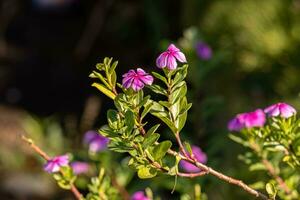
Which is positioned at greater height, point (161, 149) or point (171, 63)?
point (171, 63)

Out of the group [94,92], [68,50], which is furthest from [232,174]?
[68,50]

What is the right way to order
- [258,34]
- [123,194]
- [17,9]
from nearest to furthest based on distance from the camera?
[123,194] < [258,34] < [17,9]

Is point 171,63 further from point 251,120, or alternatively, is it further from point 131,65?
point 131,65

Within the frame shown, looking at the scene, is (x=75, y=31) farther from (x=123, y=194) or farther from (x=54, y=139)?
(x=123, y=194)

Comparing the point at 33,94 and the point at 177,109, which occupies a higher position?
the point at 177,109

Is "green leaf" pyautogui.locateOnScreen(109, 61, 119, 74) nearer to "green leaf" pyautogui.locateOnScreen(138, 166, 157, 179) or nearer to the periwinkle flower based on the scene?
"green leaf" pyautogui.locateOnScreen(138, 166, 157, 179)

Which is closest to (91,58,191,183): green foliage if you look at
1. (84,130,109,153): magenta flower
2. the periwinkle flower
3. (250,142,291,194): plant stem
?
(250,142,291,194): plant stem

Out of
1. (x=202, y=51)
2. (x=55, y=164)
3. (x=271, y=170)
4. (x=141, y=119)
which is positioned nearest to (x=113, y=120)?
(x=141, y=119)
